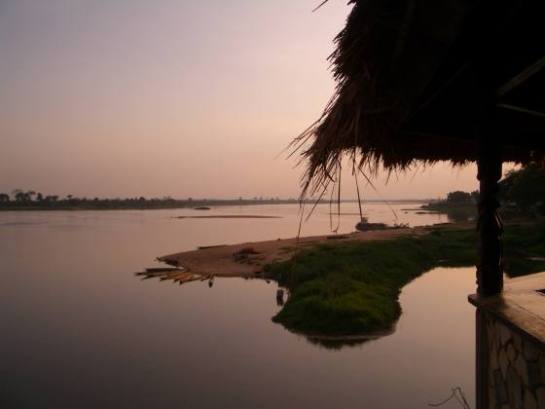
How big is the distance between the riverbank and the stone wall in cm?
325

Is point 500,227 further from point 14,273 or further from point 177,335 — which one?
point 14,273

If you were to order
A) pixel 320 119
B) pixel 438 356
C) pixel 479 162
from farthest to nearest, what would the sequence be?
pixel 438 356
pixel 320 119
pixel 479 162

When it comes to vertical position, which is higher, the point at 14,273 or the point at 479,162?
the point at 479,162

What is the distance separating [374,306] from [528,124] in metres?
11.7

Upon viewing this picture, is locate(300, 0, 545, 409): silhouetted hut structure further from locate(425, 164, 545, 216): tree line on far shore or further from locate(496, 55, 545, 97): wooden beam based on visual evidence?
locate(425, 164, 545, 216): tree line on far shore

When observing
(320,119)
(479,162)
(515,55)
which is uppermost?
(515,55)

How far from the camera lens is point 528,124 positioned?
4059 mm

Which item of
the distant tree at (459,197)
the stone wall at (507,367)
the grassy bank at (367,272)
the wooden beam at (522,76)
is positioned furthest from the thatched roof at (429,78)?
the distant tree at (459,197)

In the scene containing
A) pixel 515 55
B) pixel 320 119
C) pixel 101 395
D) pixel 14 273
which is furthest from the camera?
pixel 14 273

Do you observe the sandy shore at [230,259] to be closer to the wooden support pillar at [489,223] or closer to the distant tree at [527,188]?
the wooden support pillar at [489,223]

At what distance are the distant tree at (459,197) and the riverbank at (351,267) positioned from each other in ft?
223

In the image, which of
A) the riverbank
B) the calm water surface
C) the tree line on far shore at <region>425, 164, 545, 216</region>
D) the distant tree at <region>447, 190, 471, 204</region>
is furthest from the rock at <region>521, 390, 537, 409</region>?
the distant tree at <region>447, 190, 471, 204</region>

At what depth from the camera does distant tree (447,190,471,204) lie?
96.5 metres

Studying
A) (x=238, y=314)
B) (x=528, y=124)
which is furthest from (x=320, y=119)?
(x=238, y=314)
